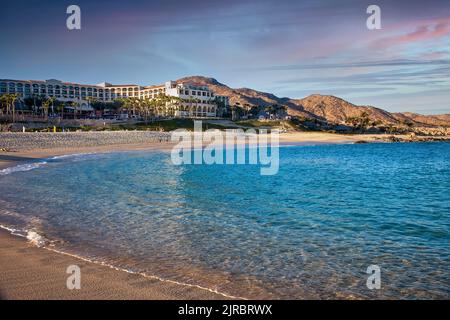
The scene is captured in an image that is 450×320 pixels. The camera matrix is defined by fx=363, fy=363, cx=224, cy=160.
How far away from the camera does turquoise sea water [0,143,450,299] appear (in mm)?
7828

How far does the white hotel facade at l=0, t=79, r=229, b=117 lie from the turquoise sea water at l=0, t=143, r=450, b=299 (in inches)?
4483

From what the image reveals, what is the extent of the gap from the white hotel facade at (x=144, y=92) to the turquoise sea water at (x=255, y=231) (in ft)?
374

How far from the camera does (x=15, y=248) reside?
9.13m

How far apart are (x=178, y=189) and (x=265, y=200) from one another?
18.4ft

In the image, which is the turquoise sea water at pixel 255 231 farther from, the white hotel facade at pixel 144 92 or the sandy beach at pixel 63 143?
the white hotel facade at pixel 144 92

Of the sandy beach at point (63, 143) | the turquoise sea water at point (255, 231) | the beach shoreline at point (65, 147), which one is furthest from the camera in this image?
the sandy beach at point (63, 143)

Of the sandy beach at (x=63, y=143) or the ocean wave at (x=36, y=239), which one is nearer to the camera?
the ocean wave at (x=36, y=239)

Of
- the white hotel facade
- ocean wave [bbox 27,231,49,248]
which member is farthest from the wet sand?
the white hotel facade

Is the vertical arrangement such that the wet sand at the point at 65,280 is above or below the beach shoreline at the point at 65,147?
below

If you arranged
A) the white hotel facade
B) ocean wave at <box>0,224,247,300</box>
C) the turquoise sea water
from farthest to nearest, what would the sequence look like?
the white hotel facade
the turquoise sea water
ocean wave at <box>0,224,247,300</box>

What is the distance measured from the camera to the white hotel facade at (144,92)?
136875 mm

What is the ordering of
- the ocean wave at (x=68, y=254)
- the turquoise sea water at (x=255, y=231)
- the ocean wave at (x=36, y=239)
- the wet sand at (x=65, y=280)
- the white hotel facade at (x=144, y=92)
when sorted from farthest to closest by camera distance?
the white hotel facade at (x=144, y=92) < the ocean wave at (x=36, y=239) < the turquoise sea water at (x=255, y=231) < the ocean wave at (x=68, y=254) < the wet sand at (x=65, y=280)

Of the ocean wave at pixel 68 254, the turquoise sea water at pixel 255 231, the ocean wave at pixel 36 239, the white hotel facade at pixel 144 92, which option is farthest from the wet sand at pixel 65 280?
the white hotel facade at pixel 144 92

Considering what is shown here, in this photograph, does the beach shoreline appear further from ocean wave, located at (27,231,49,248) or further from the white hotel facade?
the white hotel facade
